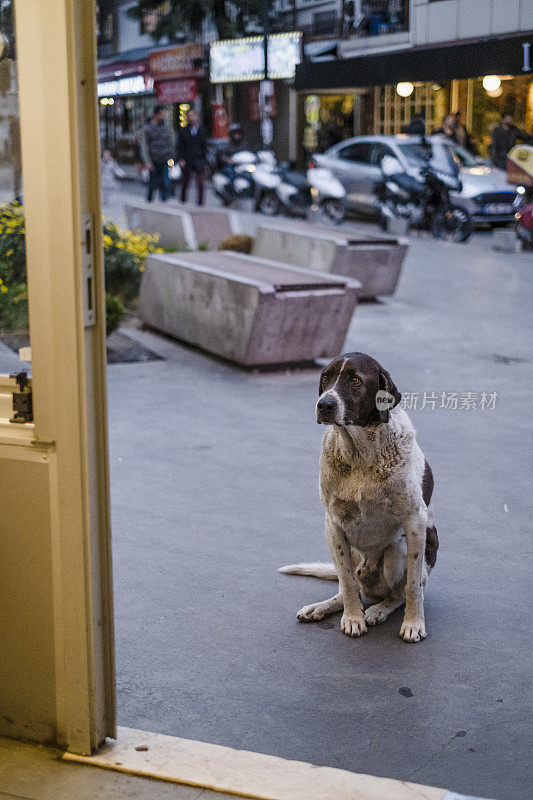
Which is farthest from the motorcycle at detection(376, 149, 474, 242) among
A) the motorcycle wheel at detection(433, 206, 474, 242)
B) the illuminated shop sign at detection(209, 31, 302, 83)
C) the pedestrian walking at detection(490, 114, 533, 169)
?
the illuminated shop sign at detection(209, 31, 302, 83)

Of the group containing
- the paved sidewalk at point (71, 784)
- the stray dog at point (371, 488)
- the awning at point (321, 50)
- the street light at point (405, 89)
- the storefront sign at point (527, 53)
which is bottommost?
the paved sidewalk at point (71, 784)

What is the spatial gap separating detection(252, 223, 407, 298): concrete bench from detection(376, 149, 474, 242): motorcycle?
19.2 ft

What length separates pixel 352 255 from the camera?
1239 cm

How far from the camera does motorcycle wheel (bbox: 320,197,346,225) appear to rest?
867 inches

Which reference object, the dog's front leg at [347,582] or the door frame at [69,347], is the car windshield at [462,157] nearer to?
the dog's front leg at [347,582]

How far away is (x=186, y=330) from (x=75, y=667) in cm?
714

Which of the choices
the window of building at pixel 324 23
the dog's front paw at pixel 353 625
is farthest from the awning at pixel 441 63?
the dog's front paw at pixel 353 625

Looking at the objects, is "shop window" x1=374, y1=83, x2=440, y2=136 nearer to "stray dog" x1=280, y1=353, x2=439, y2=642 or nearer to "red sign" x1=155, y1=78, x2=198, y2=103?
"red sign" x1=155, y1=78, x2=198, y2=103

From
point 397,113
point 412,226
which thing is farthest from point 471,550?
point 397,113

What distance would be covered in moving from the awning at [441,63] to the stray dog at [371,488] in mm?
19198

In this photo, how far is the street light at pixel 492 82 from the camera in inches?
877

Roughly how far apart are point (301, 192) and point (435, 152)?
3.22 meters

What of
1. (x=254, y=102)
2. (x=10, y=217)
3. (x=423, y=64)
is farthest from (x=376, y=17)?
(x=10, y=217)

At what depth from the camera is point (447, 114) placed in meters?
24.6
